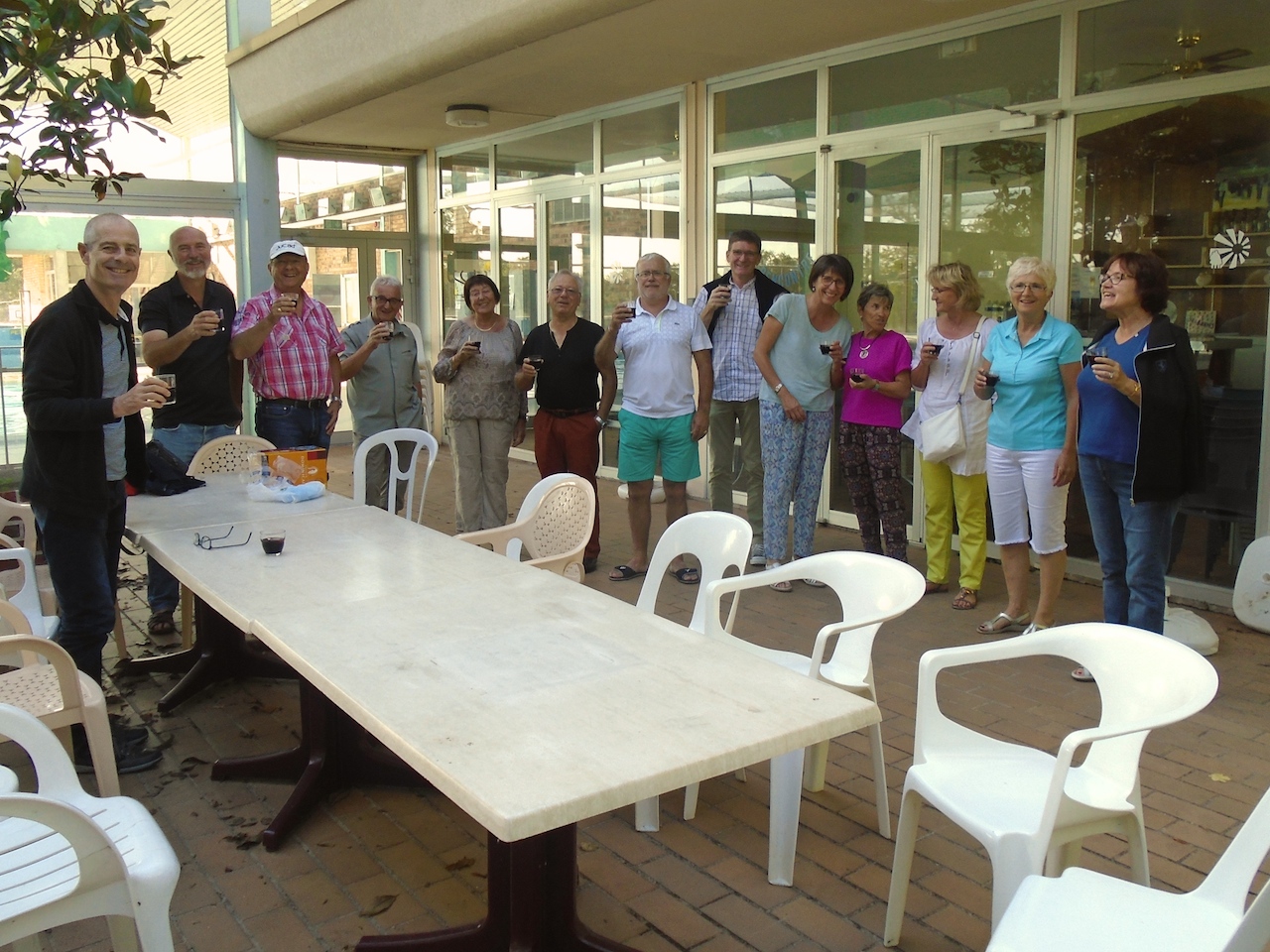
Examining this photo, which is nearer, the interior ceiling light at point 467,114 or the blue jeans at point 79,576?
the blue jeans at point 79,576

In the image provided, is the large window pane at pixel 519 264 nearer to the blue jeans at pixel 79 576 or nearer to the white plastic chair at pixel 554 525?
the white plastic chair at pixel 554 525

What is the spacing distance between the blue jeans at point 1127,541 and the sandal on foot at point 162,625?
423 cm

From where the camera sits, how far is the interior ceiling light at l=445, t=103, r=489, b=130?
29.3 ft

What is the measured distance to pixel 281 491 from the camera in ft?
14.9

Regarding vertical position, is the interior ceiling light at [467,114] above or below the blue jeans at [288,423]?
above

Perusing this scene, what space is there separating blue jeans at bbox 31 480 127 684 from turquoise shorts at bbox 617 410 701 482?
10.0 feet

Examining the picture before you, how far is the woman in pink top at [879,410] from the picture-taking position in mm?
5734

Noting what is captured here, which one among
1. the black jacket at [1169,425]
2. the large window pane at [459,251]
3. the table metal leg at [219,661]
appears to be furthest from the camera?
the large window pane at [459,251]

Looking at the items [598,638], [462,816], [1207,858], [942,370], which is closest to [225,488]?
[462,816]

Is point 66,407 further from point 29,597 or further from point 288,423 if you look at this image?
point 288,423

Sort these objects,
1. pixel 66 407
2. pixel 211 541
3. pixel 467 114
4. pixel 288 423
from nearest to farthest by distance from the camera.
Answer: pixel 66 407
pixel 211 541
pixel 288 423
pixel 467 114

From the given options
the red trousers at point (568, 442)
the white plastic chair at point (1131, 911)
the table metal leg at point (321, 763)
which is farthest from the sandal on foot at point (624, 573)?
the white plastic chair at point (1131, 911)

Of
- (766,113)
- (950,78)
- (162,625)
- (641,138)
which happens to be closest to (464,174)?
(641,138)

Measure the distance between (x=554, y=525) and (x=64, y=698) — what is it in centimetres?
189
